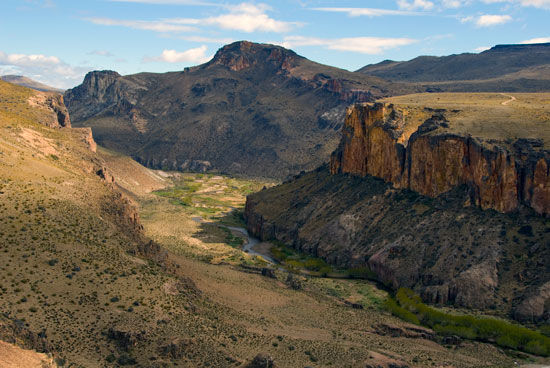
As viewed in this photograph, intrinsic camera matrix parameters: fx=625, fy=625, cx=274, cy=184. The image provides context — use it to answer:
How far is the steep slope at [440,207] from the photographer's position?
73.8m

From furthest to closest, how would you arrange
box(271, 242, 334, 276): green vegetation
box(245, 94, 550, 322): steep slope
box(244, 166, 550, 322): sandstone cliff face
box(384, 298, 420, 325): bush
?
box(271, 242, 334, 276): green vegetation → box(245, 94, 550, 322): steep slope → box(244, 166, 550, 322): sandstone cliff face → box(384, 298, 420, 325): bush

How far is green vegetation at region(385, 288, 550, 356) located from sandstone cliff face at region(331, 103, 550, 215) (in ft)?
65.6

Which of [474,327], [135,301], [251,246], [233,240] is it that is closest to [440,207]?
[474,327]

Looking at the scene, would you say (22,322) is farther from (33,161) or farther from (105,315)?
(33,161)

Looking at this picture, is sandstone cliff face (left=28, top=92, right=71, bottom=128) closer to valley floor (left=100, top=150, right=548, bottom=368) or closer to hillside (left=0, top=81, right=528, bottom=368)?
hillside (left=0, top=81, right=528, bottom=368)

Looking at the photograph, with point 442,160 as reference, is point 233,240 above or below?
below

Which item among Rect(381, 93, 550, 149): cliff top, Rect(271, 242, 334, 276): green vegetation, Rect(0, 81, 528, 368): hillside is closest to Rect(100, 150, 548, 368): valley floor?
Rect(0, 81, 528, 368): hillside

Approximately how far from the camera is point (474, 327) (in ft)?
212

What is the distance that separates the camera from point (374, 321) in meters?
65.1

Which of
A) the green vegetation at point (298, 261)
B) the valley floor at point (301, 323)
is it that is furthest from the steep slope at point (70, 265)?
the green vegetation at point (298, 261)

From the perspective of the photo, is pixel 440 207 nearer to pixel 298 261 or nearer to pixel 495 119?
pixel 495 119

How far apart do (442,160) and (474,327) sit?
3251 centimetres

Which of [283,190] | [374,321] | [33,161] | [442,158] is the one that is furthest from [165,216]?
[374,321]

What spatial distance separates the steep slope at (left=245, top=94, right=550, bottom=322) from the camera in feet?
242
